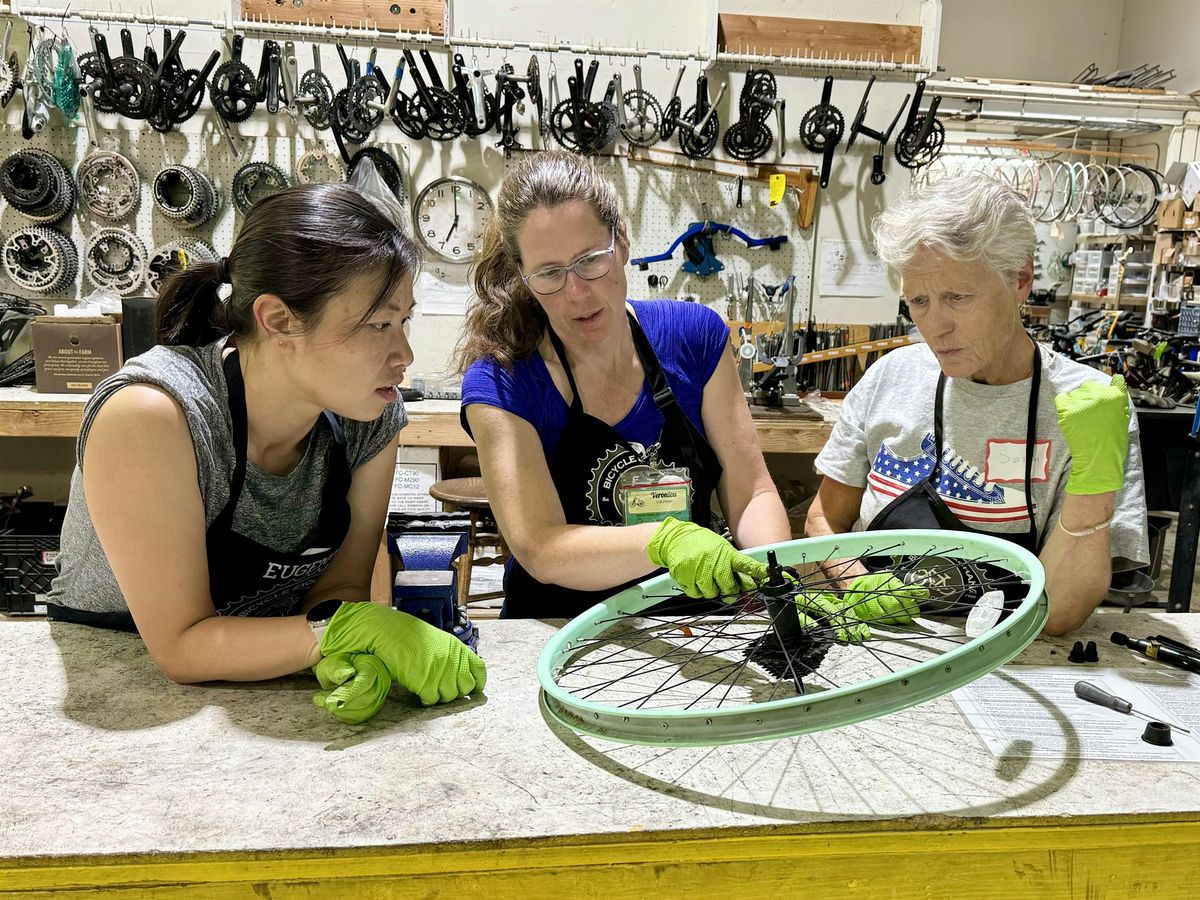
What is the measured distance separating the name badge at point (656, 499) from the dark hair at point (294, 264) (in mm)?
627

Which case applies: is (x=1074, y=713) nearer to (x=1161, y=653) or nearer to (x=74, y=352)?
(x=1161, y=653)

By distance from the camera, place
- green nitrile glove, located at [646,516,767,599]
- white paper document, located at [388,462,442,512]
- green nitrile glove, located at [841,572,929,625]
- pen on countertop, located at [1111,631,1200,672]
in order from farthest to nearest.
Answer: white paper document, located at [388,462,442,512]
green nitrile glove, located at [841,572,929,625]
pen on countertop, located at [1111,631,1200,672]
green nitrile glove, located at [646,516,767,599]

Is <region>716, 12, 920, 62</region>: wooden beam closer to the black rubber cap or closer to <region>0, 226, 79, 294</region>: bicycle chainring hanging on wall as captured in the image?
<region>0, 226, 79, 294</region>: bicycle chainring hanging on wall

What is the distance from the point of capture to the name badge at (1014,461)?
1.72 meters

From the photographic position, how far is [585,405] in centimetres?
179

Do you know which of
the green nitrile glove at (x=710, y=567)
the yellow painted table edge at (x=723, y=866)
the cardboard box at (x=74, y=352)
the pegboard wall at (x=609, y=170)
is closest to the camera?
the yellow painted table edge at (x=723, y=866)

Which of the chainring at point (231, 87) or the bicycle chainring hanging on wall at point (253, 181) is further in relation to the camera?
the bicycle chainring hanging on wall at point (253, 181)

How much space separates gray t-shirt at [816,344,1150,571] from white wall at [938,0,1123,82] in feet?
23.8

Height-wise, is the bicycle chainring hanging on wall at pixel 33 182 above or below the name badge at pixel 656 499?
above

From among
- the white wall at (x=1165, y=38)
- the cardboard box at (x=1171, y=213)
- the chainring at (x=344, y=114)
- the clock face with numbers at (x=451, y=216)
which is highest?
the white wall at (x=1165, y=38)

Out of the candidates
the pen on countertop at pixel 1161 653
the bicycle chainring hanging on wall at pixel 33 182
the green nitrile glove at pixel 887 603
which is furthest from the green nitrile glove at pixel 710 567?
the bicycle chainring hanging on wall at pixel 33 182

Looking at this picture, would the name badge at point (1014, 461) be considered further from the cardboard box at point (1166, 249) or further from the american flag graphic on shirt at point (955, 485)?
the cardboard box at point (1166, 249)

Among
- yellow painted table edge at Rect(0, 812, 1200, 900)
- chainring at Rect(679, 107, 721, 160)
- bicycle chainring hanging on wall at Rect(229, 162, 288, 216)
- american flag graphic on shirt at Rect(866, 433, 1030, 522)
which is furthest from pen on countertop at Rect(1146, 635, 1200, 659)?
bicycle chainring hanging on wall at Rect(229, 162, 288, 216)

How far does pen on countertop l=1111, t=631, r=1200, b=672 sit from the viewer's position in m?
1.40
